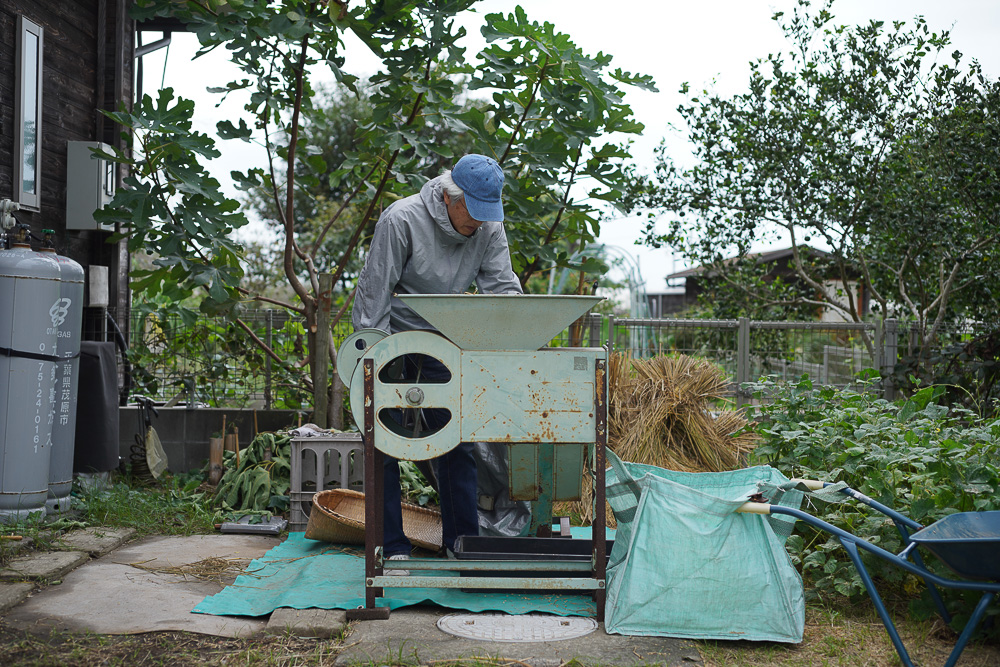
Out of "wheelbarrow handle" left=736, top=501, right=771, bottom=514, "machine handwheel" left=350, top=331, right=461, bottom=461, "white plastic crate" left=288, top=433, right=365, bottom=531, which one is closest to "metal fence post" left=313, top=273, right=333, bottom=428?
"white plastic crate" left=288, top=433, right=365, bottom=531

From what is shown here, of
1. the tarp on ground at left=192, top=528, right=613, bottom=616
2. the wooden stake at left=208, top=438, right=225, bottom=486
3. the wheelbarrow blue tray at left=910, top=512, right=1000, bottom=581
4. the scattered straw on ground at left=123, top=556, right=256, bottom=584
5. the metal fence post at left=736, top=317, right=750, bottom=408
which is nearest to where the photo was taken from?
the wheelbarrow blue tray at left=910, top=512, right=1000, bottom=581

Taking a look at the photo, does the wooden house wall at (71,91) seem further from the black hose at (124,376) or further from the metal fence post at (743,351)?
the metal fence post at (743,351)

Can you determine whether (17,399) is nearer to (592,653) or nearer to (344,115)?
(592,653)

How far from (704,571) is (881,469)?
96cm

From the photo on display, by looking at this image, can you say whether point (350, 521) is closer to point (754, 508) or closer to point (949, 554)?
point (754, 508)

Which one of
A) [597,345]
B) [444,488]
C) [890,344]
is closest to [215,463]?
[444,488]

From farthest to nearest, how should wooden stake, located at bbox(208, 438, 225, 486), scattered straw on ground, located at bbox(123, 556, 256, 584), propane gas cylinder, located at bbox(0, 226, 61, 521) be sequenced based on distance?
wooden stake, located at bbox(208, 438, 225, 486) → propane gas cylinder, located at bbox(0, 226, 61, 521) → scattered straw on ground, located at bbox(123, 556, 256, 584)

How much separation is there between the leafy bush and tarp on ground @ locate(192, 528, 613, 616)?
99cm

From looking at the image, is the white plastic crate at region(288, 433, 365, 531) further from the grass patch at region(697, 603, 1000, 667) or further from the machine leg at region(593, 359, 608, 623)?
the grass patch at region(697, 603, 1000, 667)

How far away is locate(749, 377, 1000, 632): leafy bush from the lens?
296 cm

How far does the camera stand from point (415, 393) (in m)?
2.91

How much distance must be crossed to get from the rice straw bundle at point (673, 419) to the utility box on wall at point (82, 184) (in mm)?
3661

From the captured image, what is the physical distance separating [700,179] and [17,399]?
7.24 m

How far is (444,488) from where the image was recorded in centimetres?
357
